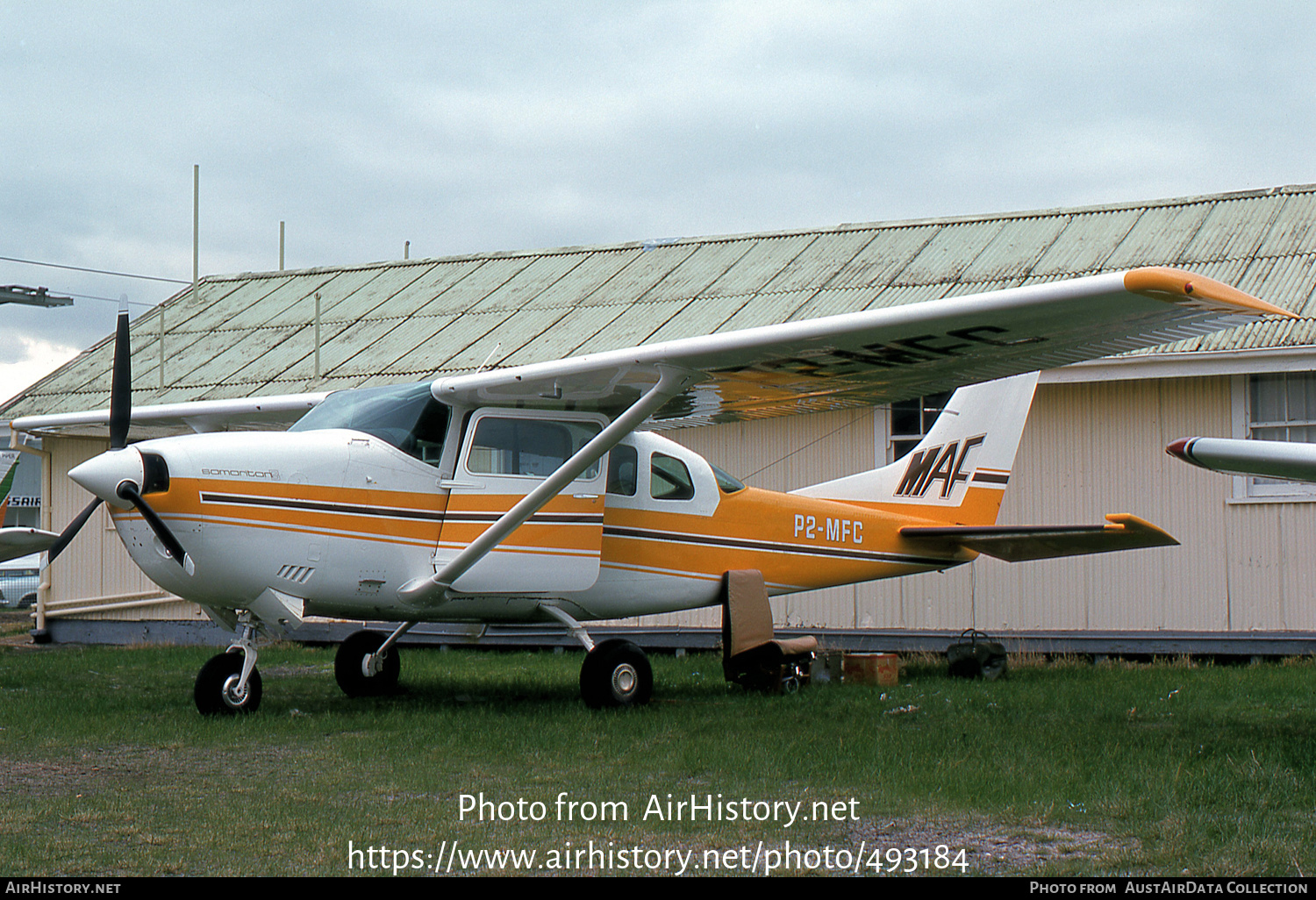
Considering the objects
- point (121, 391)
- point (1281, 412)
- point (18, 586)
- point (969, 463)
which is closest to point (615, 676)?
point (121, 391)

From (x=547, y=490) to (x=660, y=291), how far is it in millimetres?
8529

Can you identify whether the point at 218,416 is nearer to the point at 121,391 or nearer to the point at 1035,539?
the point at 121,391

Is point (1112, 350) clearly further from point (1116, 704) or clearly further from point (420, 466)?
point (420, 466)

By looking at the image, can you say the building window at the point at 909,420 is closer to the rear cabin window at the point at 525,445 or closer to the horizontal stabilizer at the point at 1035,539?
Result: the horizontal stabilizer at the point at 1035,539

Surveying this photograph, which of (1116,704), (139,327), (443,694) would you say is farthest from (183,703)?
(139,327)

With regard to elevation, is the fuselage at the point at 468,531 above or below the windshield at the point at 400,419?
below

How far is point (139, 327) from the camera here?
2028cm

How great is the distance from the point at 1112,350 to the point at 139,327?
1739cm

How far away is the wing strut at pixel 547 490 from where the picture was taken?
313 inches

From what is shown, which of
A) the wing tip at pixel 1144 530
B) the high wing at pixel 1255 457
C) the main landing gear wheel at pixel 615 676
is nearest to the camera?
the high wing at pixel 1255 457

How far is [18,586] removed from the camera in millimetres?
27891

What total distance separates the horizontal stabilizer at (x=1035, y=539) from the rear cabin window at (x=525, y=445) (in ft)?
11.2

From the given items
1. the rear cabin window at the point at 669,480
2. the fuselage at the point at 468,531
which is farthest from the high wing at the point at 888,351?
A: the fuselage at the point at 468,531

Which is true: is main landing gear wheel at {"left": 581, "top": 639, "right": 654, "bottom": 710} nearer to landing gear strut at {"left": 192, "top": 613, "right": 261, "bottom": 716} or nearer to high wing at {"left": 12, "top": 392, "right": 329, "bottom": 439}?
landing gear strut at {"left": 192, "top": 613, "right": 261, "bottom": 716}
